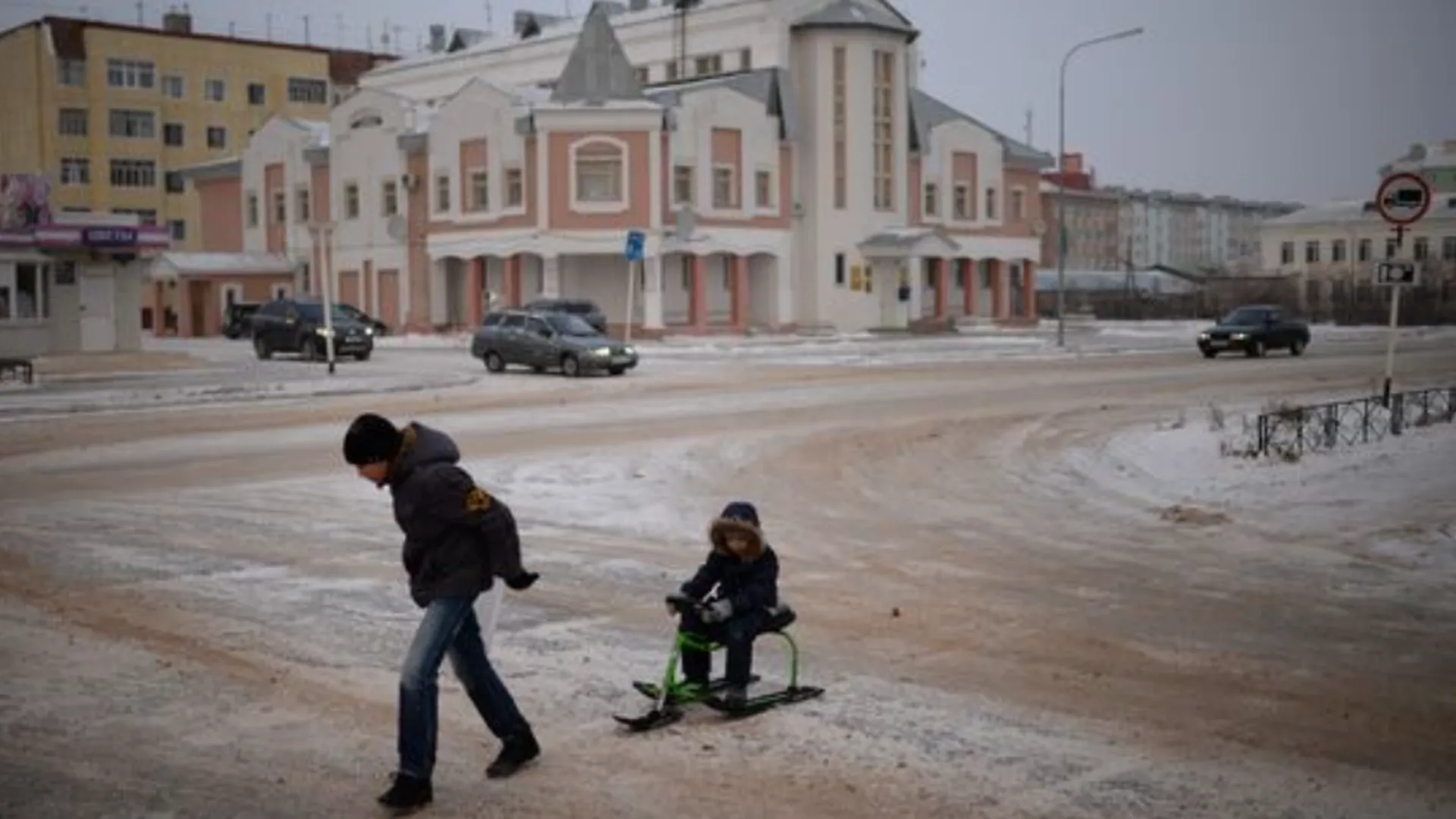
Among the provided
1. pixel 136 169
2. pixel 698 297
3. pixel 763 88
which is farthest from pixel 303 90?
pixel 698 297

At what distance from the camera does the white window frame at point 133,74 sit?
315 ft

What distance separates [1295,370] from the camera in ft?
121

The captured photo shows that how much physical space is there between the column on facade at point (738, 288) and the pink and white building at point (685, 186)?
13 cm

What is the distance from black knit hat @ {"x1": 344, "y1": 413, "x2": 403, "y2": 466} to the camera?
6383 mm

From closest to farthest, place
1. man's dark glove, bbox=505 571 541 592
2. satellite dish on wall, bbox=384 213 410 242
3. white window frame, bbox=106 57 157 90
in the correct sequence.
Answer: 1. man's dark glove, bbox=505 571 541 592
2. satellite dish on wall, bbox=384 213 410 242
3. white window frame, bbox=106 57 157 90

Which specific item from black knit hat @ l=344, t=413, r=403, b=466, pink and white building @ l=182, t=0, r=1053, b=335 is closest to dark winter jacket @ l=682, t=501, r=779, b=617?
black knit hat @ l=344, t=413, r=403, b=466

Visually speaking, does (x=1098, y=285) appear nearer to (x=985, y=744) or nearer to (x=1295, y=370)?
(x=1295, y=370)

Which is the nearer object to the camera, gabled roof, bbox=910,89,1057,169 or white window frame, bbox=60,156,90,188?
gabled roof, bbox=910,89,1057,169

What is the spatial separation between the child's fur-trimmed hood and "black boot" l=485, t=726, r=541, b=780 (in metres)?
1.49

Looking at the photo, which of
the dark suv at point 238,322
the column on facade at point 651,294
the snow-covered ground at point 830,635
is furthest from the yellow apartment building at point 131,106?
the snow-covered ground at point 830,635

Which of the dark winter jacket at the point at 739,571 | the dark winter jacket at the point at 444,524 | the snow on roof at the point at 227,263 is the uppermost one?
the snow on roof at the point at 227,263

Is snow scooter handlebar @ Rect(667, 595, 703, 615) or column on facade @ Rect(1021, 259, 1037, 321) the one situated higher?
column on facade @ Rect(1021, 259, 1037, 321)

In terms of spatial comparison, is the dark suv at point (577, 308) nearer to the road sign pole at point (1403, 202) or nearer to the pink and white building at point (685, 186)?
the pink and white building at point (685, 186)

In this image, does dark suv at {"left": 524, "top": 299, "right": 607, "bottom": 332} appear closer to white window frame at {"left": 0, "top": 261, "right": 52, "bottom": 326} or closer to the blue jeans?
white window frame at {"left": 0, "top": 261, "right": 52, "bottom": 326}
